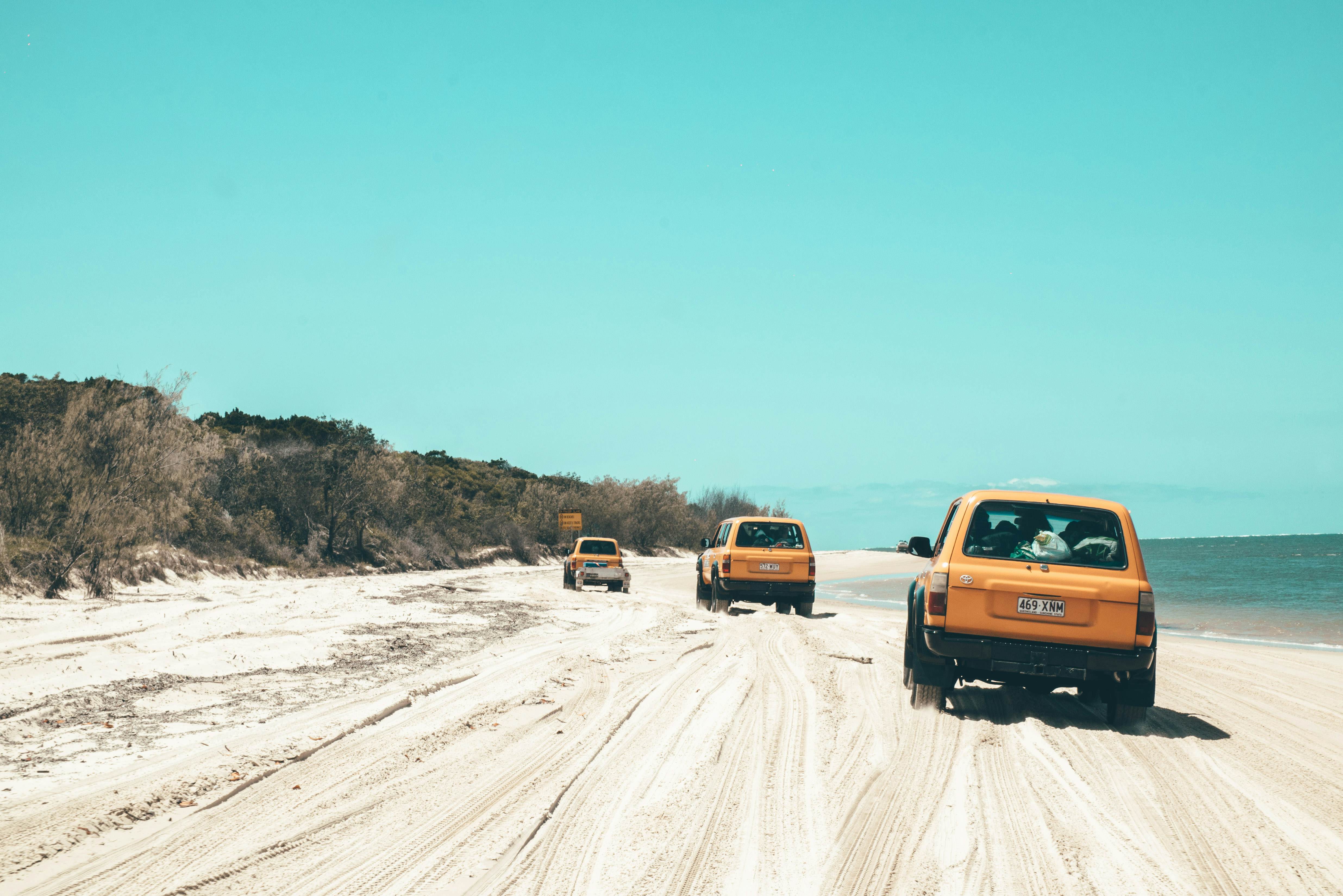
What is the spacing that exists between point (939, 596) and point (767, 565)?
10.9 m

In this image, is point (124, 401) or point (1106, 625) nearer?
point (1106, 625)

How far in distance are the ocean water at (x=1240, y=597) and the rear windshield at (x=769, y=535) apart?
1065cm

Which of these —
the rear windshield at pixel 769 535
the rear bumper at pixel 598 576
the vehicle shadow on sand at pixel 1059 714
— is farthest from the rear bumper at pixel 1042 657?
the rear bumper at pixel 598 576

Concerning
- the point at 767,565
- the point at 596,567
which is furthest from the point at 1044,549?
the point at 596,567

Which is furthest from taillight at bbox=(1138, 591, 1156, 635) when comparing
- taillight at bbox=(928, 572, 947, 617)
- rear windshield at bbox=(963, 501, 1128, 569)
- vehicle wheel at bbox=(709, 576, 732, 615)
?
vehicle wheel at bbox=(709, 576, 732, 615)

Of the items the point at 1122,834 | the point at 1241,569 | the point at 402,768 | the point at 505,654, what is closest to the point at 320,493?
the point at 505,654

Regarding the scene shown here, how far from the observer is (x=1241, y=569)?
63250 millimetres

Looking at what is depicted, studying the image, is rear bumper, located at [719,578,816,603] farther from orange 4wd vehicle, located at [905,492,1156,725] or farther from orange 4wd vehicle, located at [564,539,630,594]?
orange 4wd vehicle, located at [905,492,1156,725]

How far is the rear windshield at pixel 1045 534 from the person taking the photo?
27.0 ft

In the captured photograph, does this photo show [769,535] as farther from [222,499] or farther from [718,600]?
[222,499]

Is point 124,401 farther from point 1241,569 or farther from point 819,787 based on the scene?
point 1241,569

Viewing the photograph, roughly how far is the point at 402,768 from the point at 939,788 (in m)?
3.41

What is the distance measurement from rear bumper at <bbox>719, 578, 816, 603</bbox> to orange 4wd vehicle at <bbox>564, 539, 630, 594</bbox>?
9.51 metres

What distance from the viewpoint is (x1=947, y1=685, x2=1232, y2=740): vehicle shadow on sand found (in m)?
8.08
